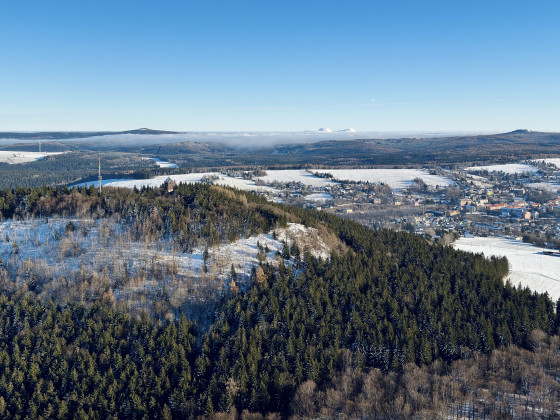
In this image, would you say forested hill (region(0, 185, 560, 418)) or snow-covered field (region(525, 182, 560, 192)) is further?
snow-covered field (region(525, 182, 560, 192))

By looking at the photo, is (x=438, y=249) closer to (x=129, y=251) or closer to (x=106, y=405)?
(x=129, y=251)

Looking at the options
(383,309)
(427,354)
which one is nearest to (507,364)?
(427,354)

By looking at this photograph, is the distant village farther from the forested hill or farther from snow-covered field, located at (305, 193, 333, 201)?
the forested hill

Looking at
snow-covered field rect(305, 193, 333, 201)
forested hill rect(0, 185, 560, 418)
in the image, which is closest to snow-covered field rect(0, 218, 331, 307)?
forested hill rect(0, 185, 560, 418)

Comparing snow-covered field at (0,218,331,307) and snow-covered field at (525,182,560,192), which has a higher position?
snow-covered field at (525,182,560,192)

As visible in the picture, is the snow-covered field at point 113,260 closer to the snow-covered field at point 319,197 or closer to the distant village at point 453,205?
the distant village at point 453,205

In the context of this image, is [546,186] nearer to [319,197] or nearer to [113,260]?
[319,197]
